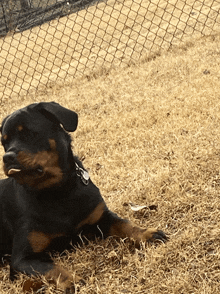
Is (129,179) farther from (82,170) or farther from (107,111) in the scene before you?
(107,111)

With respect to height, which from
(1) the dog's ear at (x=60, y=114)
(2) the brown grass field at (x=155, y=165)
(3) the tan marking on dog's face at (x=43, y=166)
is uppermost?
(1) the dog's ear at (x=60, y=114)

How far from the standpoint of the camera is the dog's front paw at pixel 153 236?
2.31 metres

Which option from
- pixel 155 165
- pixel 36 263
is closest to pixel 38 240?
pixel 36 263

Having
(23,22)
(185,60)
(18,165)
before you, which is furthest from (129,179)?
(23,22)

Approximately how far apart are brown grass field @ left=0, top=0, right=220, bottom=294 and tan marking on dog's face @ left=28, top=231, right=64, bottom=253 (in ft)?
0.62

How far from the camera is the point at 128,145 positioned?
151 inches

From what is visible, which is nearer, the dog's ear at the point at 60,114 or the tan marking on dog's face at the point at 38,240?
the tan marking on dog's face at the point at 38,240

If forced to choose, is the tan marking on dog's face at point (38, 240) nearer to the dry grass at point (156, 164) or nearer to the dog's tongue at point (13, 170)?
the dry grass at point (156, 164)

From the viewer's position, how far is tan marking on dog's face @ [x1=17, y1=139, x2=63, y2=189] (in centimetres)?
215

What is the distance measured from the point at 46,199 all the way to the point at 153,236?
664mm

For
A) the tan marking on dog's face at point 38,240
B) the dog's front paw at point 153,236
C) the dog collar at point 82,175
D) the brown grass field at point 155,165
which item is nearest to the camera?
the brown grass field at point 155,165

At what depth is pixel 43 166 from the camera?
7.30ft

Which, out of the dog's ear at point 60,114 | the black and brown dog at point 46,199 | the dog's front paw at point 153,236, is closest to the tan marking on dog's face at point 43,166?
the black and brown dog at point 46,199

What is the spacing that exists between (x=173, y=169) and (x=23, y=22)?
13548 millimetres
